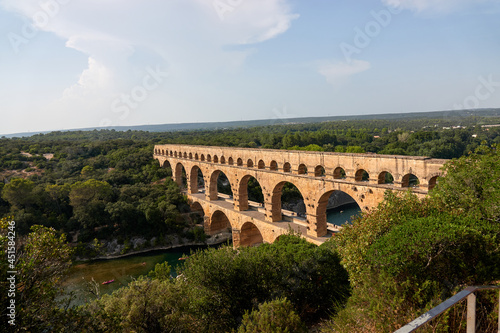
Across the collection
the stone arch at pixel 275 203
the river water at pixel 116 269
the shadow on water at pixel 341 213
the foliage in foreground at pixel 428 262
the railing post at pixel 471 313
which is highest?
the railing post at pixel 471 313

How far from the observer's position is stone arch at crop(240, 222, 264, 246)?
76.1 feet

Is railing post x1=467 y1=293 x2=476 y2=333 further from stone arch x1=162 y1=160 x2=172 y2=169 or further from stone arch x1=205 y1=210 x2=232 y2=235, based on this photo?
stone arch x1=162 y1=160 x2=172 y2=169

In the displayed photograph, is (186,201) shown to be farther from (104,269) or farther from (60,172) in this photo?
(60,172)

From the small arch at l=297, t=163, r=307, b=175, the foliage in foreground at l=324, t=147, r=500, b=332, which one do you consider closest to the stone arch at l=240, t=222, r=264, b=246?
the small arch at l=297, t=163, r=307, b=175

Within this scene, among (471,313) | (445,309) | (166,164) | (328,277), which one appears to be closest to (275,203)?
(328,277)

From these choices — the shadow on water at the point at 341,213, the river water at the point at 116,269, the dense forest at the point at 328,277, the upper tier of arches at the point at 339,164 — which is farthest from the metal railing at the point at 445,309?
the shadow on water at the point at 341,213

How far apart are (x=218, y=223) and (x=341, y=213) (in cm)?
1671

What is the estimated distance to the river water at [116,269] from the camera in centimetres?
2133

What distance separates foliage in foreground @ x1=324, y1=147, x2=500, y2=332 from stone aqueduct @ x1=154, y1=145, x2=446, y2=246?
4550 millimetres

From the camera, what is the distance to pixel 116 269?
78.1 feet

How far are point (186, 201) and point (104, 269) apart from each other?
9799mm

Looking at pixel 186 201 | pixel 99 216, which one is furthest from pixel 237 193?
pixel 99 216

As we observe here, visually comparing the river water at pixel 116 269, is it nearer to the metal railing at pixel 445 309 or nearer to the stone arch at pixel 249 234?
the stone arch at pixel 249 234

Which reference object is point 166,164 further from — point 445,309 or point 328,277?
point 445,309
